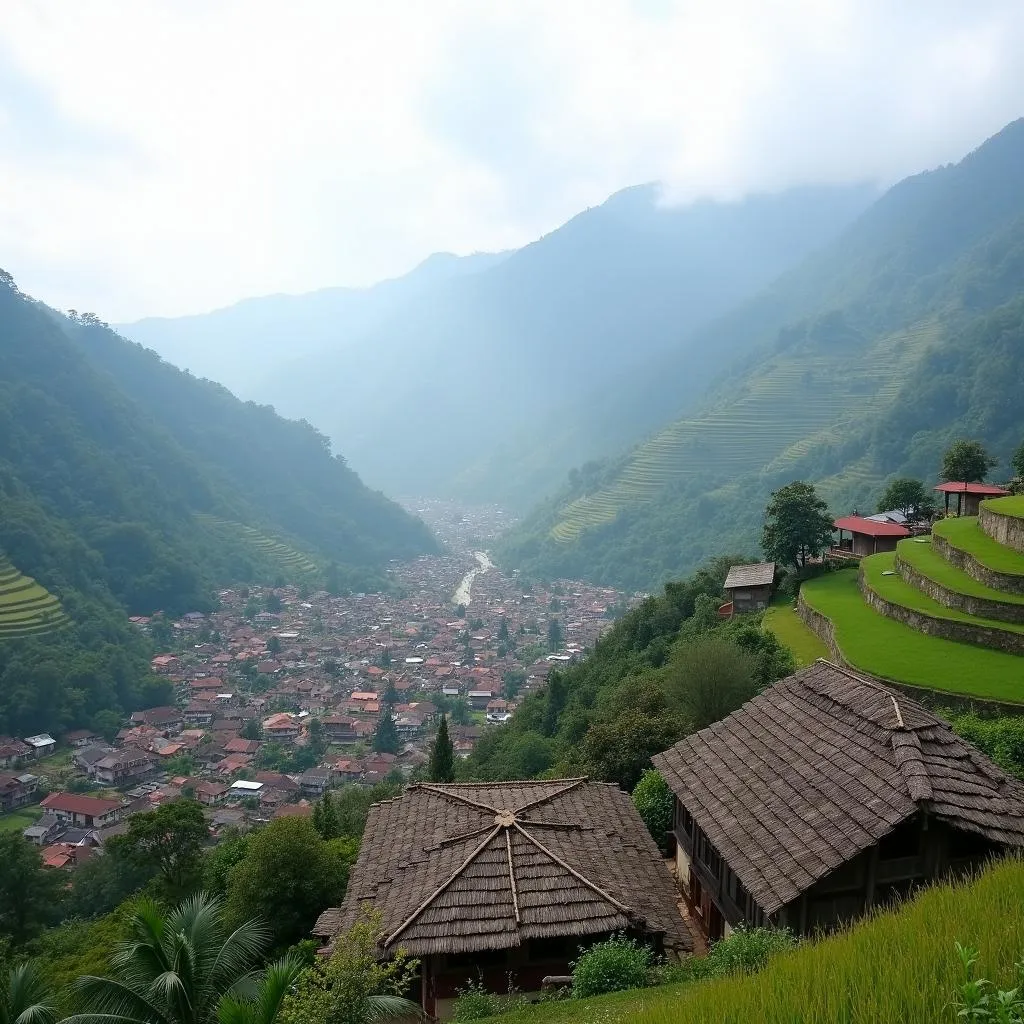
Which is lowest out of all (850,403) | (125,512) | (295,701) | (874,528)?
(295,701)

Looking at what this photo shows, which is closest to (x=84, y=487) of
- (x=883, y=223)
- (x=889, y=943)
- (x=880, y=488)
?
(x=880, y=488)

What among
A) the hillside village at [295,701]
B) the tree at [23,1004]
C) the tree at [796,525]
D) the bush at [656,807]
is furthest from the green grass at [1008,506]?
the hillside village at [295,701]

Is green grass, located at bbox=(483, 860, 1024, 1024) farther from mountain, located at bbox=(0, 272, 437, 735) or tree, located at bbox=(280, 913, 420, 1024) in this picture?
mountain, located at bbox=(0, 272, 437, 735)

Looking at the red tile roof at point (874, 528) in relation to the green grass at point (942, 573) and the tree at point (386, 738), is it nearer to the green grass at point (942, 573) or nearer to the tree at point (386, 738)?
the green grass at point (942, 573)

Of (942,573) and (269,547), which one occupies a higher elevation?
(269,547)

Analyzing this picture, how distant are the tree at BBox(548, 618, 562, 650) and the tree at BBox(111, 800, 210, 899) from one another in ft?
158

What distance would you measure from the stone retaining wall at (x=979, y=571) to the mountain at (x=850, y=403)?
1686 inches

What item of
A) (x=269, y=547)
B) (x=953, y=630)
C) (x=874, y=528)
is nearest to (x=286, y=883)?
(x=953, y=630)

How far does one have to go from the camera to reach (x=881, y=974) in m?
3.39

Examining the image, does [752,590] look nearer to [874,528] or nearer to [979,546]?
[874,528]

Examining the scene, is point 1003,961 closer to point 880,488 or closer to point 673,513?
point 880,488

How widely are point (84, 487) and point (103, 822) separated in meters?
51.7

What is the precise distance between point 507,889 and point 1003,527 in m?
17.4

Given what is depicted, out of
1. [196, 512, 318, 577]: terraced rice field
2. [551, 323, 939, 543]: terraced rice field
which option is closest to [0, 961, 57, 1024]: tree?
[551, 323, 939, 543]: terraced rice field
